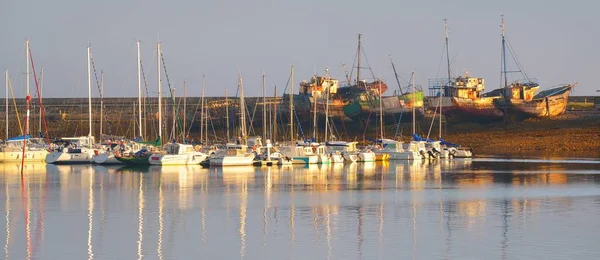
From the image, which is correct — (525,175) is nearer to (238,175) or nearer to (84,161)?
(238,175)

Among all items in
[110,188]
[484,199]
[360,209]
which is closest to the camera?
[360,209]

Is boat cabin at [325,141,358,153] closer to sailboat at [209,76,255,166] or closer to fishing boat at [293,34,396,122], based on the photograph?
sailboat at [209,76,255,166]

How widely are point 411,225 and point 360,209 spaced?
4828 millimetres

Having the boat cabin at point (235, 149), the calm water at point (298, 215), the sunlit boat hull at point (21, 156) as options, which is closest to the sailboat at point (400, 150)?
the boat cabin at point (235, 149)

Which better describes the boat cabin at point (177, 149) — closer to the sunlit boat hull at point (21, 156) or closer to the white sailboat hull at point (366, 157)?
the sunlit boat hull at point (21, 156)

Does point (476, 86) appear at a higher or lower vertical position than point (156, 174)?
higher

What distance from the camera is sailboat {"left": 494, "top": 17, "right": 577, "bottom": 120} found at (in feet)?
314

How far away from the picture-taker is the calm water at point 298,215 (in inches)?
1038

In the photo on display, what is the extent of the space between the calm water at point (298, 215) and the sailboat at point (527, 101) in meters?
40.0

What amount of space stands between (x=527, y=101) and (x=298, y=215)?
214 feet

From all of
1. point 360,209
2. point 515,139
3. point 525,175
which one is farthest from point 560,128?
point 360,209

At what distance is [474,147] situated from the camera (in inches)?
3479

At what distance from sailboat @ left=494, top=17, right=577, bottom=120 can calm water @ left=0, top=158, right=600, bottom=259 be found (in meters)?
40.0

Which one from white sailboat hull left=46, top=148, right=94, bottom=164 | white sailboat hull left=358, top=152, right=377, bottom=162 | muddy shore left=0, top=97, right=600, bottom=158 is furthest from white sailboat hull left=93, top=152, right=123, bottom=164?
muddy shore left=0, top=97, right=600, bottom=158
